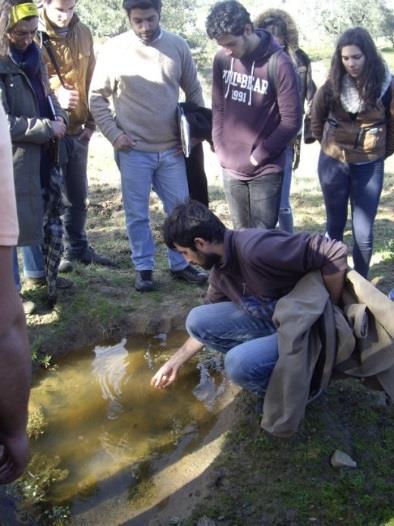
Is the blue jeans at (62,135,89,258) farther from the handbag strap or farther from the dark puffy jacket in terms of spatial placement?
the dark puffy jacket

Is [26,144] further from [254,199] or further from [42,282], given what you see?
[254,199]

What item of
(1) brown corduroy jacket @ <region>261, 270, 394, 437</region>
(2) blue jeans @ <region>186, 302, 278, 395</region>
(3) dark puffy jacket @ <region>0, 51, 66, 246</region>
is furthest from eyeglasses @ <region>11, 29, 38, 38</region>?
(1) brown corduroy jacket @ <region>261, 270, 394, 437</region>

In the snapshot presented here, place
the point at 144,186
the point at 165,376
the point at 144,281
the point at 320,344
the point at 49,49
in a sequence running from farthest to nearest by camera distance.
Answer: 1. the point at 144,281
2. the point at 144,186
3. the point at 49,49
4. the point at 165,376
5. the point at 320,344

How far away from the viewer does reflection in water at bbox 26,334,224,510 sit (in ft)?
10.4

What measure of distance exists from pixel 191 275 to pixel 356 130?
66.8 inches

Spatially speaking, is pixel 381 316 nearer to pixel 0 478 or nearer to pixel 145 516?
pixel 145 516

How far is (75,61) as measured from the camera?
4.61 meters

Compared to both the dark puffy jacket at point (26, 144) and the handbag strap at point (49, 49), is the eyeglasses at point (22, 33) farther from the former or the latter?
the handbag strap at point (49, 49)

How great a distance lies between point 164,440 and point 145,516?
22.7 inches

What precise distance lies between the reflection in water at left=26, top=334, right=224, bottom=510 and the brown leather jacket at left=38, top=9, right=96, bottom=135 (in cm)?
188

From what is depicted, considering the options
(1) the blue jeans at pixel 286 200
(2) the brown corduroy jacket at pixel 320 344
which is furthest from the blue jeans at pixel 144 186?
(2) the brown corduroy jacket at pixel 320 344

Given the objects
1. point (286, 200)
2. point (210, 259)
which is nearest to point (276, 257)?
point (210, 259)

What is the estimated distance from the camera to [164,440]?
335 cm

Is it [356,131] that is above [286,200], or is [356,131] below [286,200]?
above
